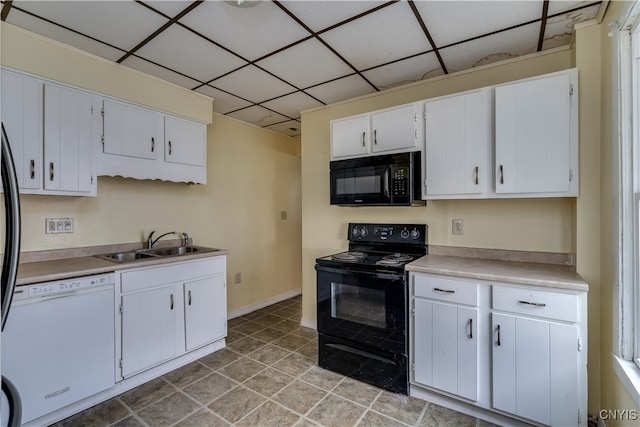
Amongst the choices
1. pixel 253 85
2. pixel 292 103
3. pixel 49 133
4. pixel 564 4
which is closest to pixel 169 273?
pixel 49 133

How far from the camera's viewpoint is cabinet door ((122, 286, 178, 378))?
216cm

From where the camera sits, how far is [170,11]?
69.6 inches

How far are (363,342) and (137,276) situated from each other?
1.70m

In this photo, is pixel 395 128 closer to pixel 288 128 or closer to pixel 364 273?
pixel 364 273

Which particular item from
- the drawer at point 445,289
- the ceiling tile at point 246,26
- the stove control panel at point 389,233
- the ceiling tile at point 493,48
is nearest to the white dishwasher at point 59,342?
the ceiling tile at point 246,26

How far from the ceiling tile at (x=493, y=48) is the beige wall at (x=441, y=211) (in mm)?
97

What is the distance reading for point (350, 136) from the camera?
2693mm

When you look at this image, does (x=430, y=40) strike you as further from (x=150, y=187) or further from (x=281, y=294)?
(x=281, y=294)

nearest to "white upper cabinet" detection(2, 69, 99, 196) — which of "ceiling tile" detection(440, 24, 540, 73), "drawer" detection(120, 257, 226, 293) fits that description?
"drawer" detection(120, 257, 226, 293)

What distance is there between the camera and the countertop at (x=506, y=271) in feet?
5.55

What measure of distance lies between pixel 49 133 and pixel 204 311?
1700mm

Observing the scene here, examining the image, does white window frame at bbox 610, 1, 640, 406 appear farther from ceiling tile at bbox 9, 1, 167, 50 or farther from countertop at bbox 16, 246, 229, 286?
countertop at bbox 16, 246, 229, 286

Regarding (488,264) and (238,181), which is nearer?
(488,264)

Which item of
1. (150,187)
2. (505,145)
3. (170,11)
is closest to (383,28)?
(505,145)
